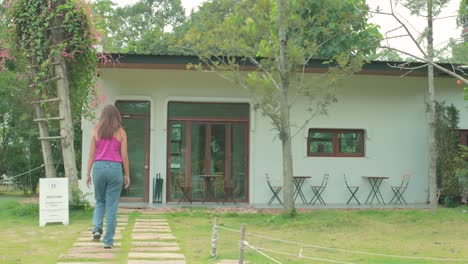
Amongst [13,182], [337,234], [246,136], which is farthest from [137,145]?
[13,182]

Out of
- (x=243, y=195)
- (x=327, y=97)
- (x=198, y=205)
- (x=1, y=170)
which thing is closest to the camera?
(x=327, y=97)

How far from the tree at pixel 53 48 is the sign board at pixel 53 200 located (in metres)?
1.32

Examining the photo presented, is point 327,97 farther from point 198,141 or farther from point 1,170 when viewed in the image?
point 1,170

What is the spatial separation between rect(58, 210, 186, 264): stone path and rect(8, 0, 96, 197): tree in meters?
2.67

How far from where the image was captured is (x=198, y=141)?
14570 millimetres

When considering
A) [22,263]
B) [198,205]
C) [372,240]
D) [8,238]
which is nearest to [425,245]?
[372,240]

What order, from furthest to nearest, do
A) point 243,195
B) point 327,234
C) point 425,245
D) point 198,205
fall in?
point 243,195, point 198,205, point 327,234, point 425,245

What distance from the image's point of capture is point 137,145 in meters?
14.5

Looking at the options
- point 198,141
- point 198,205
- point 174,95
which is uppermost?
point 174,95

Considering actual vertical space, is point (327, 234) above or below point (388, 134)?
below

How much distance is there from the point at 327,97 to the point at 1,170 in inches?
551

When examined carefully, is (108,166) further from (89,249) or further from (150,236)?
(150,236)

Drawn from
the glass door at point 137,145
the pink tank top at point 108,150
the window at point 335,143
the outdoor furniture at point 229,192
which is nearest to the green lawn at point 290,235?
the pink tank top at point 108,150

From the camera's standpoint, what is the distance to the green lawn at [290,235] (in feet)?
21.6
